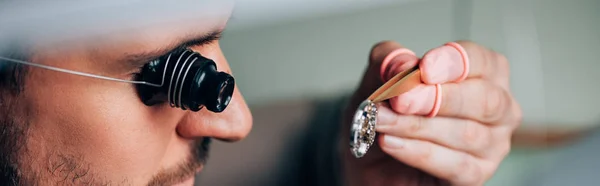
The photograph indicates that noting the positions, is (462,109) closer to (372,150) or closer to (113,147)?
(372,150)

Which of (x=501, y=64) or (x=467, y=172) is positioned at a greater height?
(x=501, y=64)

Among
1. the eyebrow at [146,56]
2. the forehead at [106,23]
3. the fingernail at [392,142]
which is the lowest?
the fingernail at [392,142]

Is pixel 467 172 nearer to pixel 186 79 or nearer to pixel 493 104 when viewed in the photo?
pixel 493 104

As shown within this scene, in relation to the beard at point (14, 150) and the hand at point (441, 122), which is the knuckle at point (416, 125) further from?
the beard at point (14, 150)

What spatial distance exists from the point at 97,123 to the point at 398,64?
237 mm

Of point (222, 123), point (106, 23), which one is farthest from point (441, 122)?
point (106, 23)

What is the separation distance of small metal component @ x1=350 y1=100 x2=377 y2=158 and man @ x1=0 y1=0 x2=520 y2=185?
0.08 feet

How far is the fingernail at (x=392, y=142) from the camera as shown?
1.81 feet

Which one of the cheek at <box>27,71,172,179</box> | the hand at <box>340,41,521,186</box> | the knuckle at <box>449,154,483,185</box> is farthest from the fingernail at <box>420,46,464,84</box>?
the cheek at <box>27,71,172,179</box>

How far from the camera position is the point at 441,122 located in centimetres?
58

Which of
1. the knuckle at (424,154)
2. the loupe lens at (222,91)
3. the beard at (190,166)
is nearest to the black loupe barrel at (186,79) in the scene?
the loupe lens at (222,91)

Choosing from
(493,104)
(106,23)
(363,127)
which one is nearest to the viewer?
(106,23)

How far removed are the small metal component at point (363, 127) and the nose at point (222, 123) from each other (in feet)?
0.28

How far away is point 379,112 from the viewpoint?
523mm
